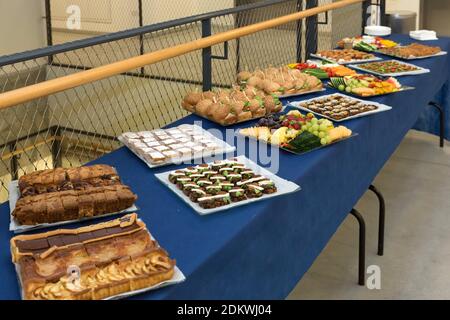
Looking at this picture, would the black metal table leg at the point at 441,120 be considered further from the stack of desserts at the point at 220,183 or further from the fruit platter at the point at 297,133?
the stack of desserts at the point at 220,183

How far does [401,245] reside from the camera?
310 cm

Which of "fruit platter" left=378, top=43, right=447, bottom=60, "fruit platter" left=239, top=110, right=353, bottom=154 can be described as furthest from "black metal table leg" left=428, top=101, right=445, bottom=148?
"fruit platter" left=239, top=110, right=353, bottom=154

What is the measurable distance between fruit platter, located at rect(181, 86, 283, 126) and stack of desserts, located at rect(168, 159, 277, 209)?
0.51 m

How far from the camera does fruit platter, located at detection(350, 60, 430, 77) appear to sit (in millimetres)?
3490

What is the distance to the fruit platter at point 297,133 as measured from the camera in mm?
2205

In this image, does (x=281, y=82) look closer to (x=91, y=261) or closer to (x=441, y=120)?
(x=91, y=261)

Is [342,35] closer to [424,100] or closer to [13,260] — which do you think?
[424,100]

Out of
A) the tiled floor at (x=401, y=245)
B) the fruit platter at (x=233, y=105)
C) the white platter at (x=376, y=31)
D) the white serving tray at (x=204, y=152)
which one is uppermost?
the white platter at (x=376, y=31)

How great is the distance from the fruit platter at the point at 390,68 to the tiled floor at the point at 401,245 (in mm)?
743

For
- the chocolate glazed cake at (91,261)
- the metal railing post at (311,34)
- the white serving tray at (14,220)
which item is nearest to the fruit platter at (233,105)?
the white serving tray at (14,220)

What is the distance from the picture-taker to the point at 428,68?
3.72m

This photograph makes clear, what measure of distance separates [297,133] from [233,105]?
1.16ft

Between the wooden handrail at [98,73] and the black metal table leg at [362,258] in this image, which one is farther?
the black metal table leg at [362,258]
